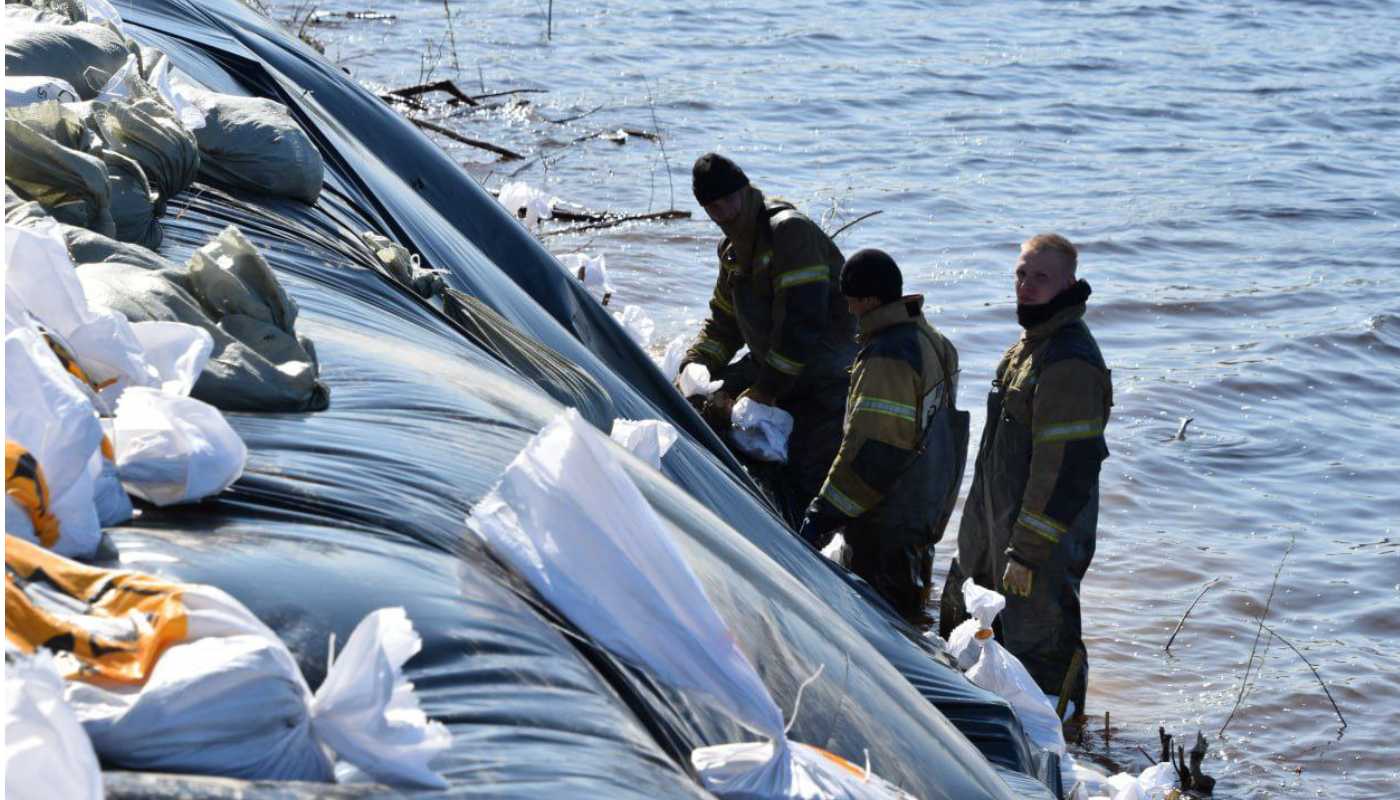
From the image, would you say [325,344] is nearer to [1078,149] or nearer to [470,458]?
[470,458]

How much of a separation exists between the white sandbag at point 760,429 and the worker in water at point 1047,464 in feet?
3.14

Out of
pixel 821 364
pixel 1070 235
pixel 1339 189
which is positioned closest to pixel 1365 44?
pixel 1339 189

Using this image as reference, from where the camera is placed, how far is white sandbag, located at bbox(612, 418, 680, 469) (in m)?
3.10

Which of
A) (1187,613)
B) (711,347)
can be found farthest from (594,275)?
(1187,613)

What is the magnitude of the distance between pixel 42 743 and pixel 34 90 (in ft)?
6.27

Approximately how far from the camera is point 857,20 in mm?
17688

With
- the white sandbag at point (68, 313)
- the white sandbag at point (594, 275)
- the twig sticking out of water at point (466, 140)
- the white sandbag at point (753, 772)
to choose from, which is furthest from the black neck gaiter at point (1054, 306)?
the twig sticking out of water at point (466, 140)

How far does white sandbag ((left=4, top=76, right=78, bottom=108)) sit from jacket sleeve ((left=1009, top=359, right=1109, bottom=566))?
3.18m

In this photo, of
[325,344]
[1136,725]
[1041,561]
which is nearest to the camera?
[325,344]

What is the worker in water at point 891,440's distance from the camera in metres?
5.29

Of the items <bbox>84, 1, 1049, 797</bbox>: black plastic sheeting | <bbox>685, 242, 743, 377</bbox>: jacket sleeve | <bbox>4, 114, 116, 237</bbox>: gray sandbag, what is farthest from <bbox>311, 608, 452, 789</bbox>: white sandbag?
<bbox>685, 242, 743, 377</bbox>: jacket sleeve

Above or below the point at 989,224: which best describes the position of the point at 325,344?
above

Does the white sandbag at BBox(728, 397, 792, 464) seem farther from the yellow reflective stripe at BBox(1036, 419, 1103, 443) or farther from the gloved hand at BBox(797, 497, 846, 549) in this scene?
the yellow reflective stripe at BBox(1036, 419, 1103, 443)

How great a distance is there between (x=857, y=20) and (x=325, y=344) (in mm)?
15789
